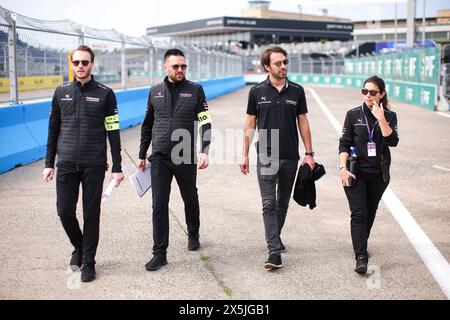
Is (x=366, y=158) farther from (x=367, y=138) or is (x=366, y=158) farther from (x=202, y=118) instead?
(x=202, y=118)

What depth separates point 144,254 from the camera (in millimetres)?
5199

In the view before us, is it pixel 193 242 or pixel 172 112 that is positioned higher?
pixel 172 112

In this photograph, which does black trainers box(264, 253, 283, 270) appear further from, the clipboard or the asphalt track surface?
the clipboard

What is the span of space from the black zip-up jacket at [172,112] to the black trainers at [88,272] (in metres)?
1.08

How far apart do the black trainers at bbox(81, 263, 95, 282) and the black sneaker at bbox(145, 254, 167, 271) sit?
443 mm

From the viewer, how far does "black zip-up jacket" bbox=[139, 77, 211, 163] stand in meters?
4.97

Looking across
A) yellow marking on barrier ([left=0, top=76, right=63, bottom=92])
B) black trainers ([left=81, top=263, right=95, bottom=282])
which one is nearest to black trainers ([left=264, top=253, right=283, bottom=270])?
black trainers ([left=81, top=263, right=95, bottom=282])

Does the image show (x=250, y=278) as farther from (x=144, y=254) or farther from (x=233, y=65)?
(x=233, y=65)

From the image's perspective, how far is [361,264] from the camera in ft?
15.3

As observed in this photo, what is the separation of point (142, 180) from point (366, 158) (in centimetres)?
197

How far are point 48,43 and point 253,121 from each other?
757 cm

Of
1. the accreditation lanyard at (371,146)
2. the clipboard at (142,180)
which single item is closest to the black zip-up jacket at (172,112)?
the clipboard at (142,180)

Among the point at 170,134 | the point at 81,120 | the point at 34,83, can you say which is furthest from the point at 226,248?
the point at 34,83
